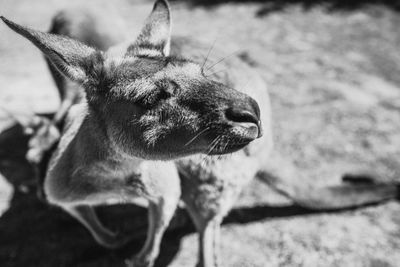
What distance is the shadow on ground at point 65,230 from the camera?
2.69m

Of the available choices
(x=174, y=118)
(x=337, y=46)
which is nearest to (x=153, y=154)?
(x=174, y=118)

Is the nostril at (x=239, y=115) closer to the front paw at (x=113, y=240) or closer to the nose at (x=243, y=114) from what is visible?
the nose at (x=243, y=114)

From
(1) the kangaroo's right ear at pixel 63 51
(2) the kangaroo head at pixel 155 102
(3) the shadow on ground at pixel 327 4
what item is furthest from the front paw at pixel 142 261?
(3) the shadow on ground at pixel 327 4

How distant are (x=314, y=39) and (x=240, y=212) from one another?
3.10 metres

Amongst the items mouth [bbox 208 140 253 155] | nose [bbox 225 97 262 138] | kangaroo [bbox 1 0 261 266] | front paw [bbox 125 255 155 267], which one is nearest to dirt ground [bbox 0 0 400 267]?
front paw [bbox 125 255 155 267]

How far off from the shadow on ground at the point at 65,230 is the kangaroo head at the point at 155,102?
3.80 ft

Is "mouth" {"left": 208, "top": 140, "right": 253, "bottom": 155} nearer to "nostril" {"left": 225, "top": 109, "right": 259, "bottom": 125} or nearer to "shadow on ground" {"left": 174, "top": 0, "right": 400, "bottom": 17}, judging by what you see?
"nostril" {"left": 225, "top": 109, "right": 259, "bottom": 125}

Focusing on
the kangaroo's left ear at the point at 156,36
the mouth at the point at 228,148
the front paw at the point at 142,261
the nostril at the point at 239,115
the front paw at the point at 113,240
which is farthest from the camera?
the front paw at the point at 113,240

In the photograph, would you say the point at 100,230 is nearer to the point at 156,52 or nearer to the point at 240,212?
the point at 240,212

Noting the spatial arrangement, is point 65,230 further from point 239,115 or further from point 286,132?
point 286,132

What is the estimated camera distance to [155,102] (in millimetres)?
1731

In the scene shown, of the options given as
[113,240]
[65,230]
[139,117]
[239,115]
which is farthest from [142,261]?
[239,115]

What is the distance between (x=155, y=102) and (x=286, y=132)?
2.22 meters

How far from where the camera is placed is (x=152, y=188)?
90.0 inches
